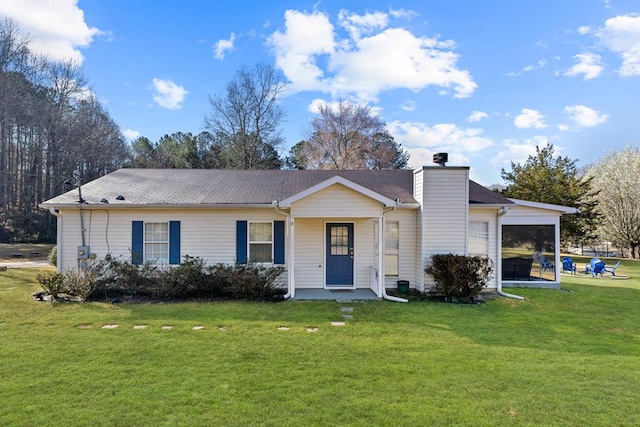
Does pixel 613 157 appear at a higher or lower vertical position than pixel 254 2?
lower

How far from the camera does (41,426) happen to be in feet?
11.0

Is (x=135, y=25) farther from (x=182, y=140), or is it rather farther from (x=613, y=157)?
(x=613, y=157)

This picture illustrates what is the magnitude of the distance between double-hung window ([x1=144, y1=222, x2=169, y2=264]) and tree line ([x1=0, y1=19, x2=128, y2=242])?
24306mm

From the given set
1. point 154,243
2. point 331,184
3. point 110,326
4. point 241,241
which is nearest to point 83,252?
point 154,243

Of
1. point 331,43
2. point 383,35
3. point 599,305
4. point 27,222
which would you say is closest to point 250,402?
point 599,305

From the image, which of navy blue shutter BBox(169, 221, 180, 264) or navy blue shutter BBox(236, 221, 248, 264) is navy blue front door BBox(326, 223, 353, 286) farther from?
navy blue shutter BBox(169, 221, 180, 264)

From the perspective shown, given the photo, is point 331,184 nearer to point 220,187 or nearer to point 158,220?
point 220,187

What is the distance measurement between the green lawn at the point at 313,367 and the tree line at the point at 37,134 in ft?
86.6

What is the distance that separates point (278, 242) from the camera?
1040 centimetres

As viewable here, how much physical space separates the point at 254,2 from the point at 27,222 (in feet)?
90.1

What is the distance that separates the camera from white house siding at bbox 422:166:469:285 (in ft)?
33.3

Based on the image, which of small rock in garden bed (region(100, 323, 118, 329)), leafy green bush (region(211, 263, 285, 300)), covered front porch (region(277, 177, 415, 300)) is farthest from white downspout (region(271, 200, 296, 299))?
small rock in garden bed (region(100, 323, 118, 329))

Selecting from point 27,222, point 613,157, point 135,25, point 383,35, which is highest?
point 135,25

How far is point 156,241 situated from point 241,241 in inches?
101
